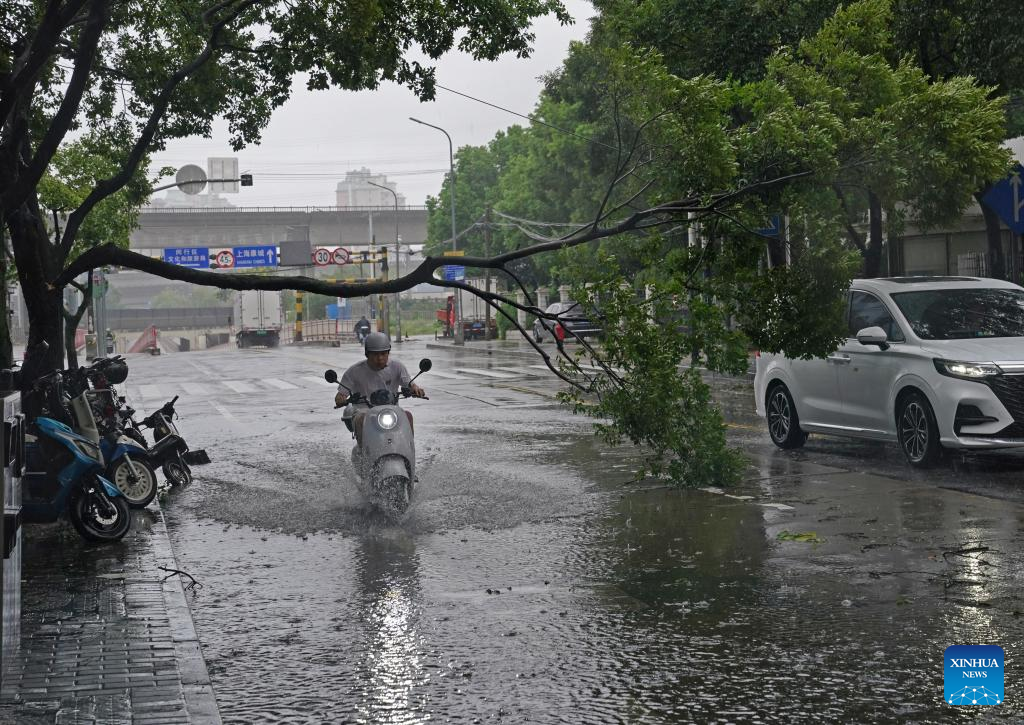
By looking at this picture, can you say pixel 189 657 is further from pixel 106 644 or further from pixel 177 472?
pixel 177 472

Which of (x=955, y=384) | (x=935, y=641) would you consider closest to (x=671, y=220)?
(x=955, y=384)

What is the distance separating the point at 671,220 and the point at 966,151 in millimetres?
2865

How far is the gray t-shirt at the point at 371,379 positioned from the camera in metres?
11.4

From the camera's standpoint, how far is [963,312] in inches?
512

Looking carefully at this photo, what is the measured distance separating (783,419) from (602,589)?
754 cm

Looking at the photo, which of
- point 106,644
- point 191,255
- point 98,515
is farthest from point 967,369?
point 191,255

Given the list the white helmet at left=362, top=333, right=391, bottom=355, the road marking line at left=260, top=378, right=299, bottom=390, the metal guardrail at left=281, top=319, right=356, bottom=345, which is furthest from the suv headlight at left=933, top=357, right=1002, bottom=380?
the metal guardrail at left=281, top=319, right=356, bottom=345

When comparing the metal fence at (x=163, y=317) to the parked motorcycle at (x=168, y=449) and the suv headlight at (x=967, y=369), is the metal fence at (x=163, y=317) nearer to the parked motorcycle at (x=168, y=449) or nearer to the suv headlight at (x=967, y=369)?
the parked motorcycle at (x=168, y=449)

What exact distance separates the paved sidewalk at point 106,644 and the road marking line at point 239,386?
20.2 metres

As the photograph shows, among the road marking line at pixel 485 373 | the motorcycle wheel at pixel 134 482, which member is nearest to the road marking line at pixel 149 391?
the road marking line at pixel 485 373

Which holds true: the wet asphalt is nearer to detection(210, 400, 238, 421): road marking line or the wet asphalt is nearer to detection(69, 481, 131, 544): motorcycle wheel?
detection(69, 481, 131, 544): motorcycle wheel

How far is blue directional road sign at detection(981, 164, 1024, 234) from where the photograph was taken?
17375 millimetres

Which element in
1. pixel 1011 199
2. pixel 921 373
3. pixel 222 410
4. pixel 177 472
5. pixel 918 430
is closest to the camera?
pixel 921 373

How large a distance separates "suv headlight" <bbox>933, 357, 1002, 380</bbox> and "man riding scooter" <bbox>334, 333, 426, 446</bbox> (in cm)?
492
